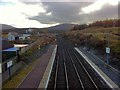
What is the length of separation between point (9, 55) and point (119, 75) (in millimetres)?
16438

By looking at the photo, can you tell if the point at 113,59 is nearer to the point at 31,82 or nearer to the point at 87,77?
the point at 87,77

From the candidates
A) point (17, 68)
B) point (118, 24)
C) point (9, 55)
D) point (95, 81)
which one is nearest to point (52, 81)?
point (95, 81)

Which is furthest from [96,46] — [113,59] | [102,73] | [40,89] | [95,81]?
[40,89]

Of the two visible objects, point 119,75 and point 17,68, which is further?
point 17,68

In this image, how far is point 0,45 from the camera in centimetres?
4272

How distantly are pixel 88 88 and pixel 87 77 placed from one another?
5.12m

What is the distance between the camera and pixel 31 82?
885 inches

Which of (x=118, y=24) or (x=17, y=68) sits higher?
(x=118, y=24)

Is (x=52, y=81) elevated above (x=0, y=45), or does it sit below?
below

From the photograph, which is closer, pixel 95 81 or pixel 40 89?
pixel 40 89

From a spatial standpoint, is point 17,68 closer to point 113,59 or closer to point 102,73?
point 102,73

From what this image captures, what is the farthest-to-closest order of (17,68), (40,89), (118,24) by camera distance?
(118,24), (17,68), (40,89)

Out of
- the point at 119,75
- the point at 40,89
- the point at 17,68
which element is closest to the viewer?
the point at 40,89

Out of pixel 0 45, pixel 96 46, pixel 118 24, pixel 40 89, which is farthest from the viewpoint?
pixel 118 24
